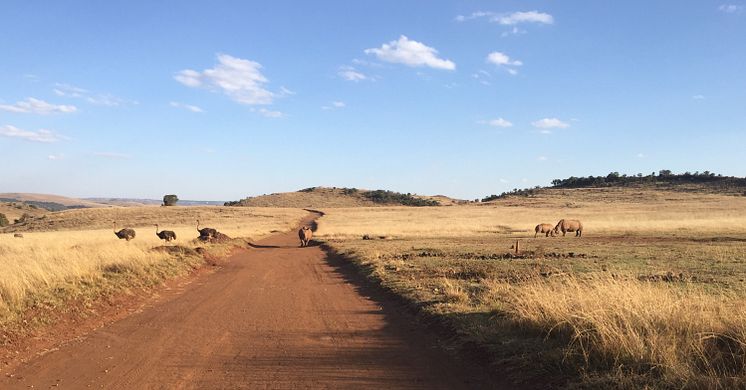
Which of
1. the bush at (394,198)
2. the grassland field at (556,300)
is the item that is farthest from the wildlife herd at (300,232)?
the bush at (394,198)

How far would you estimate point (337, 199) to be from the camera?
141500 mm

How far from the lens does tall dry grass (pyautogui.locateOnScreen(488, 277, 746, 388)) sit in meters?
5.31

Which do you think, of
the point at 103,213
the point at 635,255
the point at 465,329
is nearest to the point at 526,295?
the point at 465,329

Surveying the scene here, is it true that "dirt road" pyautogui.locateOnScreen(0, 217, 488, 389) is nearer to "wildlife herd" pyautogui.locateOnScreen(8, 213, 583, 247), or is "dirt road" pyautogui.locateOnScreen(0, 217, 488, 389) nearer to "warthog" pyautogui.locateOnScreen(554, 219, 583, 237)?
"wildlife herd" pyautogui.locateOnScreen(8, 213, 583, 247)

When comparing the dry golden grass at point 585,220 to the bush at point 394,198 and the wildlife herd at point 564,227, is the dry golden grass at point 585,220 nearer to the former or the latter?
the wildlife herd at point 564,227

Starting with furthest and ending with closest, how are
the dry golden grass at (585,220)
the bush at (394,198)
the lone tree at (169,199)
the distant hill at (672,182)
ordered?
the bush at (394,198) < the lone tree at (169,199) < the distant hill at (672,182) < the dry golden grass at (585,220)

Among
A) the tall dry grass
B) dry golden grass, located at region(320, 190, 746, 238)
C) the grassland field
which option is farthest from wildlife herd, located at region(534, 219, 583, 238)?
the tall dry grass

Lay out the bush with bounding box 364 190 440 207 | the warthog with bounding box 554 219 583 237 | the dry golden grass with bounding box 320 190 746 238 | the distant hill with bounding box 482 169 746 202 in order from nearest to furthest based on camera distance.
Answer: the warthog with bounding box 554 219 583 237 → the dry golden grass with bounding box 320 190 746 238 → the distant hill with bounding box 482 169 746 202 → the bush with bounding box 364 190 440 207

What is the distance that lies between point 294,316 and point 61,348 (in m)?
4.19

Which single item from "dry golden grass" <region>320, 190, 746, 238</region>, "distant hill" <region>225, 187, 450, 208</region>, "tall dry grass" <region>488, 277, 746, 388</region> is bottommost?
"dry golden grass" <region>320, 190, 746, 238</region>

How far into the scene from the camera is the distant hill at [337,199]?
133m

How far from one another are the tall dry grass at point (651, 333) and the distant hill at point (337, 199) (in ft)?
398

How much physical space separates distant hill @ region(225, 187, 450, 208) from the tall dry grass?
398ft

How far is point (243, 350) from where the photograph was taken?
798cm
